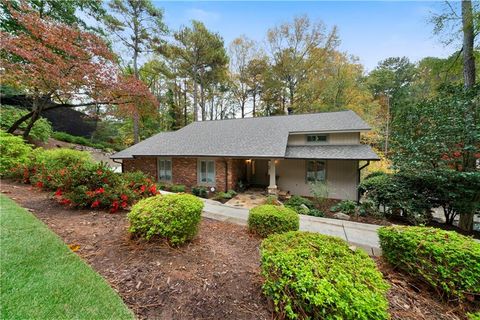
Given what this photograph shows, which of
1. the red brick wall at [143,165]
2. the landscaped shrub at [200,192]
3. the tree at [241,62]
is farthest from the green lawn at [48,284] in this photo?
the tree at [241,62]

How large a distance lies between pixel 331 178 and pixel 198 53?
1647cm

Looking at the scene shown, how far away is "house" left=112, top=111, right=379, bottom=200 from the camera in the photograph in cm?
973

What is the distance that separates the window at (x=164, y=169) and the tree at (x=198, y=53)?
10.9 m

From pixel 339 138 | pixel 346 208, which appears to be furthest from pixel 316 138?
pixel 346 208

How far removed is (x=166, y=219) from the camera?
9.93ft

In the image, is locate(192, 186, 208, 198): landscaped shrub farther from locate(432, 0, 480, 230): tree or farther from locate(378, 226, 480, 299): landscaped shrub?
locate(432, 0, 480, 230): tree

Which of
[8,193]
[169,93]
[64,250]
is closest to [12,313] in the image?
[64,250]

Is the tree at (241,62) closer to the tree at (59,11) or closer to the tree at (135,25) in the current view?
the tree at (135,25)

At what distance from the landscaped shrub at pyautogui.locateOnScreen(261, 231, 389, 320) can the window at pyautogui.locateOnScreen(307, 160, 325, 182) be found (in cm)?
864

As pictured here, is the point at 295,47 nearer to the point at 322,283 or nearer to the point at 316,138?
the point at 316,138

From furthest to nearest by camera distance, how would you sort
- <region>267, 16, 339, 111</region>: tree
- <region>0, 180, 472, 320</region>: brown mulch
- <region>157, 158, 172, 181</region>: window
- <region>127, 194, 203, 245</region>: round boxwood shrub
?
1. <region>267, 16, 339, 111</region>: tree
2. <region>157, 158, 172, 181</region>: window
3. <region>127, 194, 203, 245</region>: round boxwood shrub
4. <region>0, 180, 472, 320</region>: brown mulch

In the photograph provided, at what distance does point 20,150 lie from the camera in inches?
293

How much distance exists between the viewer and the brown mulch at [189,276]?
198cm

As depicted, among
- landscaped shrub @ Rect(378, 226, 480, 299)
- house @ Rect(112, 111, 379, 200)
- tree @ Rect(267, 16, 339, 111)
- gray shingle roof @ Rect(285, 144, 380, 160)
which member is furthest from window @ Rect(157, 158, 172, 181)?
tree @ Rect(267, 16, 339, 111)
